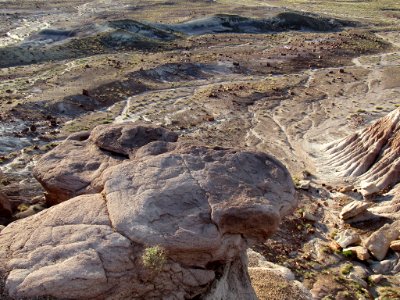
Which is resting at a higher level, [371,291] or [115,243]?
[115,243]

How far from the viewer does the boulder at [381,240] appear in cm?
2681

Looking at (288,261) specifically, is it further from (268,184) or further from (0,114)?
(0,114)

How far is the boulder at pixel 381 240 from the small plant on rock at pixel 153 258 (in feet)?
58.6

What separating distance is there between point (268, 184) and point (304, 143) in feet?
94.5

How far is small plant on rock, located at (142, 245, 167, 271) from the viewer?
43.2 ft

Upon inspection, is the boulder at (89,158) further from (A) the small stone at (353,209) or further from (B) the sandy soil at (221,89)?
(A) the small stone at (353,209)

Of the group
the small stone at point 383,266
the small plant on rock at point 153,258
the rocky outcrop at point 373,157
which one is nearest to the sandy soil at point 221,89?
the rocky outcrop at point 373,157

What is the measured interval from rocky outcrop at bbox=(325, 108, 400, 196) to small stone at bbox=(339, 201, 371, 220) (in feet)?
8.88

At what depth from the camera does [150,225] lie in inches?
553

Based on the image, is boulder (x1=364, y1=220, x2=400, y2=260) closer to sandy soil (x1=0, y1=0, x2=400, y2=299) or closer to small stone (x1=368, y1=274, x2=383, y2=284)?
small stone (x1=368, y1=274, x2=383, y2=284)

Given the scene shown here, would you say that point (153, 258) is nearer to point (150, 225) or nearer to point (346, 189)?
point (150, 225)

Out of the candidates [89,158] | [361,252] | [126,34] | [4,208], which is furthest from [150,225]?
[126,34]

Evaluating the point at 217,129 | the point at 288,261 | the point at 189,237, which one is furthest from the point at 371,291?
the point at 217,129

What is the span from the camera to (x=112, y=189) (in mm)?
15617
